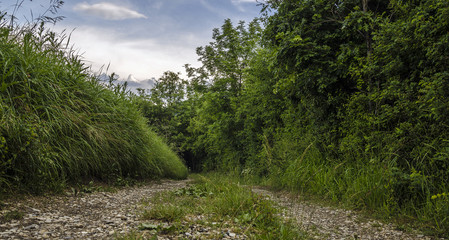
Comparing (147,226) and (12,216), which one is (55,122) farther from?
(147,226)

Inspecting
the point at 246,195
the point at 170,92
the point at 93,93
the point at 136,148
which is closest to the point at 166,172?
the point at 136,148

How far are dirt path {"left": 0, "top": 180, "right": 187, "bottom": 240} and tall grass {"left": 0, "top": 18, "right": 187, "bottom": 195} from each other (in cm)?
43

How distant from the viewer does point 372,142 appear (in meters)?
5.21

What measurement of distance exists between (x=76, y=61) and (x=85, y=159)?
2603mm

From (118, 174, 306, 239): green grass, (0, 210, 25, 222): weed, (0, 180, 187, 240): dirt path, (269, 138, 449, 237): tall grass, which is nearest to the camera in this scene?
(0, 180, 187, 240): dirt path

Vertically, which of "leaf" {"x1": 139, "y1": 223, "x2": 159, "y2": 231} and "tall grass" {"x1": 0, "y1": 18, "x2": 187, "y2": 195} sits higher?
"tall grass" {"x1": 0, "y1": 18, "x2": 187, "y2": 195}

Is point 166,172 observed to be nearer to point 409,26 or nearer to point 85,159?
point 85,159

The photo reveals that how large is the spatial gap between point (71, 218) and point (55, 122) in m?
2.10

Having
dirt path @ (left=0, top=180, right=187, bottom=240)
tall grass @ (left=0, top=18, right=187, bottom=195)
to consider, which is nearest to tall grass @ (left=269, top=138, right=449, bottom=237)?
dirt path @ (left=0, top=180, right=187, bottom=240)

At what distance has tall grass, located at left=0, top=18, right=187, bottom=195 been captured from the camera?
385 centimetres

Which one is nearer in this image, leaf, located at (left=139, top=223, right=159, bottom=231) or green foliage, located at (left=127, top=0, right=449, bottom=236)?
leaf, located at (left=139, top=223, right=159, bottom=231)

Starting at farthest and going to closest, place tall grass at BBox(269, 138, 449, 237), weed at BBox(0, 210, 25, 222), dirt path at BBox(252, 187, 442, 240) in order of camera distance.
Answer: tall grass at BBox(269, 138, 449, 237) < dirt path at BBox(252, 187, 442, 240) < weed at BBox(0, 210, 25, 222)

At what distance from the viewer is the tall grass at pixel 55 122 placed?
3.85 meters

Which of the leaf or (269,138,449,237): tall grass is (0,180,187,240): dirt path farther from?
(269,138,449,237): tall grass
